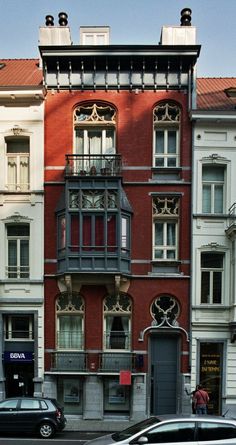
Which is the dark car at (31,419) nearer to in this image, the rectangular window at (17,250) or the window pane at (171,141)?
the rectangular window at (17,250)

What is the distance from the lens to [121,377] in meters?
17.7

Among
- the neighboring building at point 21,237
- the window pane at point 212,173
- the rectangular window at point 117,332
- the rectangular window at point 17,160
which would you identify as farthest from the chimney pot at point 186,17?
the rectangular window at point 117,332

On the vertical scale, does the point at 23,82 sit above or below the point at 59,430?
above

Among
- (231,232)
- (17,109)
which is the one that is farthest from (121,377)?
(17,109)

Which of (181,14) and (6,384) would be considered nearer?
(6,384)

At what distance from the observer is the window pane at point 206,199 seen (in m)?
19.1

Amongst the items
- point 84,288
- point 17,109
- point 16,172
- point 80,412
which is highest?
point 17,109

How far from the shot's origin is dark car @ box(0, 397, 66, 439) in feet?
47.0

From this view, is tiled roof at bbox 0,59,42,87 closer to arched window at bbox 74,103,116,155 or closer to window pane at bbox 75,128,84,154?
arched window at bbox 74,103,116,155

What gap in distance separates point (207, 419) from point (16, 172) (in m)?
13.4

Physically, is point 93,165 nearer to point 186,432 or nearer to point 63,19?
point 63,19

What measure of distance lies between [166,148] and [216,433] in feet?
41.2

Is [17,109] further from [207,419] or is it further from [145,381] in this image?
[207,419]

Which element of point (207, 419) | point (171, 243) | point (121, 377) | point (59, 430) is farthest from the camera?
point (171, 243)
